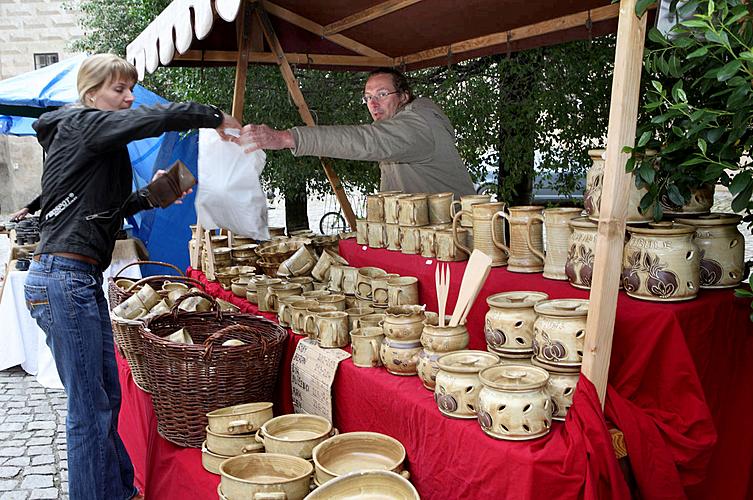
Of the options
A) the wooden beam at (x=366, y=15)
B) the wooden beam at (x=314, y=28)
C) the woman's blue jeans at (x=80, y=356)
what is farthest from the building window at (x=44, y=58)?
the woman's blue jeans at (x=80, y=356)

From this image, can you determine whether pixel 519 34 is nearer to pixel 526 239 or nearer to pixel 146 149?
pixel 526 239

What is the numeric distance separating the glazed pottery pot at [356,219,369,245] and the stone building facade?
17.4m

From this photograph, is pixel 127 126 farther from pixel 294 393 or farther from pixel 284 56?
pixel 284 56

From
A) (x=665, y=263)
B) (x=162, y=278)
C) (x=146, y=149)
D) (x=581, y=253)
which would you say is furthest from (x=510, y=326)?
(x=146, y=149)

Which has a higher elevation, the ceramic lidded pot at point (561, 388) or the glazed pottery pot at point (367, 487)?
the ceramic lidded pot at point (561, 388)

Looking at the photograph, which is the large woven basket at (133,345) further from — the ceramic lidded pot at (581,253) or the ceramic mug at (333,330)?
the ceramic lidded pot at (581,253)

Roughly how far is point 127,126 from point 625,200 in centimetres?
157

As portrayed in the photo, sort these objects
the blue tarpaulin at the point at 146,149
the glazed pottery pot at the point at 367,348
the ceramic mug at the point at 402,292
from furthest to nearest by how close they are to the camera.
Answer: the blue tarpaulin at the point at 146,149, the ceramic mug at the point at 402,292, the glazed pottery pot at the point at 367,348

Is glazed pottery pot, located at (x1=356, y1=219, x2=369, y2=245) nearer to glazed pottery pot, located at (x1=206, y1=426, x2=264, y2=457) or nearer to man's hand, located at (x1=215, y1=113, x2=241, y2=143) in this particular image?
man's hand, located at (x1=215, y1=113, x2=241, y2=143)

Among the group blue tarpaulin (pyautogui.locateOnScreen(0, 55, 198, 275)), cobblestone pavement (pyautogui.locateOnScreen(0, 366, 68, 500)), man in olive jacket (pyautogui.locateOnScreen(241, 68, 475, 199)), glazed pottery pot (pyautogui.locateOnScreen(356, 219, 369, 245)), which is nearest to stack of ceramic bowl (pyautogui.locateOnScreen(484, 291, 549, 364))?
glazed pottery pot (pyautogui.locateOnScreen(356, 219, 369, 245))

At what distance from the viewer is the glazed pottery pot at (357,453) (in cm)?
178

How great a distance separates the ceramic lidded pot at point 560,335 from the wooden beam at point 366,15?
1.90m

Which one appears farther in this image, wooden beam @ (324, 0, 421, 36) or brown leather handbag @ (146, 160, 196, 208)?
wooden beam @ (324, 0, 421, 36)

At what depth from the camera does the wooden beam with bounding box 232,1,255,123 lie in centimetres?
349
